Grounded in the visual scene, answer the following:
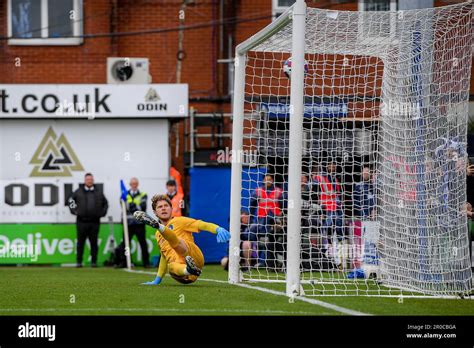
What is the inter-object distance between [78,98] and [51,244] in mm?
2804

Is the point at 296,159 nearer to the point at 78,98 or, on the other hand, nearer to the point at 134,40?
the point at 78,98

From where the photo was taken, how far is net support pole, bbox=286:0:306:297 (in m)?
11.4

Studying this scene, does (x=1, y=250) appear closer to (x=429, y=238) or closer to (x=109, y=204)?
(x=109, y=204)

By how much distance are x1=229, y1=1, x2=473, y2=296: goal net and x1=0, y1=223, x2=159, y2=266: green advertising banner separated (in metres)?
6.44

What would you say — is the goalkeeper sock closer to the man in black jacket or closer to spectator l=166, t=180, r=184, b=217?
spectator l=166, t=180, r=184, b=217

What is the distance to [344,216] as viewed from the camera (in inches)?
585

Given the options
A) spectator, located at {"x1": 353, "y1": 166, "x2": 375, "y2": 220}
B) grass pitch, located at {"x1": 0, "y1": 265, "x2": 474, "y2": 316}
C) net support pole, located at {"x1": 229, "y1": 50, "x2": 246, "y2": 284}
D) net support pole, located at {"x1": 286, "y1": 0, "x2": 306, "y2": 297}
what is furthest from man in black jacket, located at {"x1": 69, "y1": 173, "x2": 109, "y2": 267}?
net support pole, located at {"x1": 286, "y1": 0, "x2": 306, "y2": 297}

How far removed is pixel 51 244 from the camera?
21.3m

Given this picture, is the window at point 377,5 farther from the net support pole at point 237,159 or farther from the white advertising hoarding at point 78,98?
the net support pole at point 237,159

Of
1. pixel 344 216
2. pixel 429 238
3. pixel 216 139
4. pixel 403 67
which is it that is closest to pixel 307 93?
pixel 344 216

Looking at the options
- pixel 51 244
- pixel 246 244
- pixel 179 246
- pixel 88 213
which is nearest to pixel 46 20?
pixel 51 244

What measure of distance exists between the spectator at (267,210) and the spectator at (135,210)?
3.69m
